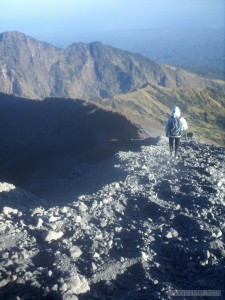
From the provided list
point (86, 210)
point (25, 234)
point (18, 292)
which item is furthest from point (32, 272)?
point (86, 210)

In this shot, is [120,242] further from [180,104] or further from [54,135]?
[180,104]

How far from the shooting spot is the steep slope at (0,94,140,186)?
38469mm

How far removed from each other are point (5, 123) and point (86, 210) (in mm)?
54437

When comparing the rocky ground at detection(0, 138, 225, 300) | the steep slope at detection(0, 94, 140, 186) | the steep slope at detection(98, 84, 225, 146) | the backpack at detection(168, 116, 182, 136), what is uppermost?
the backpack at detection(168, 116, 182, 136)

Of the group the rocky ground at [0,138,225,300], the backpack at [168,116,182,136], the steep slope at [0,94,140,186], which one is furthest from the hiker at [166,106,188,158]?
the steep slope at [0,94,140,186]

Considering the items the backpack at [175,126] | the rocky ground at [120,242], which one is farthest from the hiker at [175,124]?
the rocky ground at [120,242]

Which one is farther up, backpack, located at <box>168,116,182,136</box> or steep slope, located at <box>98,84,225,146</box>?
backpack, located at <box>168,116,182,136</box>

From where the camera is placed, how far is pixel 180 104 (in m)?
141

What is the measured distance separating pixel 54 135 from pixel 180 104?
9552cm

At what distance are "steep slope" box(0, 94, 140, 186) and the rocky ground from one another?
19.3m

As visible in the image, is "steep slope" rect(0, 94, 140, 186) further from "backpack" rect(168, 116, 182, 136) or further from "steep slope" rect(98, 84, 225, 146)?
"steep slope" rect(98, 84, 225, 146)

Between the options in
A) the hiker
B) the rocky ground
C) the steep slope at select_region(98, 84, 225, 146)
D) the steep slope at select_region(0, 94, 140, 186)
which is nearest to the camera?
the rocky ground

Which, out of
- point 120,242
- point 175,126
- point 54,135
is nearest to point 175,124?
point 175,126

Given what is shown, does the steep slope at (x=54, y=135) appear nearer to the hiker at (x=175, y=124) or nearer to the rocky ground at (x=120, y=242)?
the hiker at (x=175, y=124)
